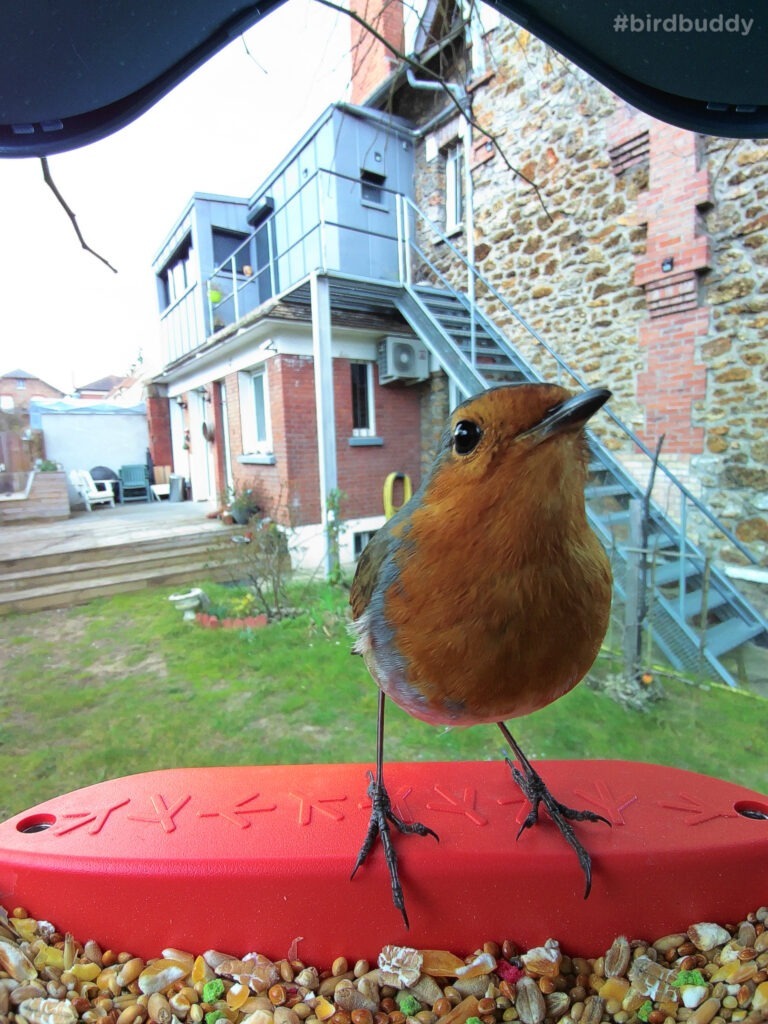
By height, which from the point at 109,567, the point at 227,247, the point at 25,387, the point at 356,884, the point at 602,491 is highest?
the point at 25,387

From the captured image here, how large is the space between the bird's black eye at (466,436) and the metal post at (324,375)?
4.43 m

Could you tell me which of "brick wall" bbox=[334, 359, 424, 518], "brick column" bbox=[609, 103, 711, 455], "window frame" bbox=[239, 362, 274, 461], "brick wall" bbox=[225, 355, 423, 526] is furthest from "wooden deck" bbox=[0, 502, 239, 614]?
"brick column" bbox=[609, 103, 711, 455]

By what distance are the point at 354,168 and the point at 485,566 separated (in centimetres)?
709

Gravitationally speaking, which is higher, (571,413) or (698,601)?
(571,413)

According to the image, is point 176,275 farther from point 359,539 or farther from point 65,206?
point 65,206

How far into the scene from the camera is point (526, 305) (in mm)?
4855

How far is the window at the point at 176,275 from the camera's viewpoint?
10.4 m

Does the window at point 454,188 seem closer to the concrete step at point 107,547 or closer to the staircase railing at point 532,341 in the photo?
the staircase railing at point 532,341

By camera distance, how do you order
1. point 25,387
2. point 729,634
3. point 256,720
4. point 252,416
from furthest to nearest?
point 25,387 → point 252,416 → point 729,634 → point 256,720

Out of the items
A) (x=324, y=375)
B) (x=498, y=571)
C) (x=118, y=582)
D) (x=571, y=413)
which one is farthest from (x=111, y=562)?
(x=571, y=413)

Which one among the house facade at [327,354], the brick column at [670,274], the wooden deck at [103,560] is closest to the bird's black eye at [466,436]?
the brick column at [670,274]

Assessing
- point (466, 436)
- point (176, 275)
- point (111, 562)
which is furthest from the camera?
point (176, 275)

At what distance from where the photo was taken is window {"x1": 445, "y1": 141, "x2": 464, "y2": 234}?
19.4 feet

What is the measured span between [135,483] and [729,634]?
485 inches
